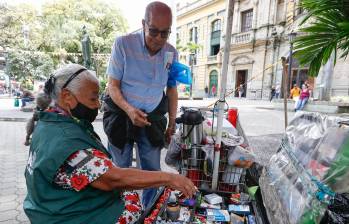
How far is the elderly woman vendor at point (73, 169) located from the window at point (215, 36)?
99.5 feet

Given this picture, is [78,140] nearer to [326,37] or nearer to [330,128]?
[330,128]

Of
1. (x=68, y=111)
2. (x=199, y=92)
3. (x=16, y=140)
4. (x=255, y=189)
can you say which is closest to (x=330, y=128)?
(x=255, y=189)

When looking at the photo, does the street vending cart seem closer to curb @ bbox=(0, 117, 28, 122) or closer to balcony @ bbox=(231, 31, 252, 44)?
curb @ bbox=(0, 117, 28, 122)

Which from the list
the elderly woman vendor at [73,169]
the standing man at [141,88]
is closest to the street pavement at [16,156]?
the standing man at [141,88]

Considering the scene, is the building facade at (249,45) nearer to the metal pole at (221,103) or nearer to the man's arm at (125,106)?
the metal pole at (221,103)

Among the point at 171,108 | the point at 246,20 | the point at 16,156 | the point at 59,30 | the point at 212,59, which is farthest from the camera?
the point at 212,59

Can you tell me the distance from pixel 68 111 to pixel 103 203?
0.51 m

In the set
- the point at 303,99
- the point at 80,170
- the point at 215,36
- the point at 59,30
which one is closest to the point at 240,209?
the point at 80,170

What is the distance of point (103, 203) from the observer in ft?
4.53

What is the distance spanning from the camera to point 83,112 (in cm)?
137

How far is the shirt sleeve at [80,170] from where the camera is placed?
1.19 meters

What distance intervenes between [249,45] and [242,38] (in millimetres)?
1410

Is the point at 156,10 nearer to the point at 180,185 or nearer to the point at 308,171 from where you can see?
the point at 180,185

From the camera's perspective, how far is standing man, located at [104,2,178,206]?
1.97 metres
